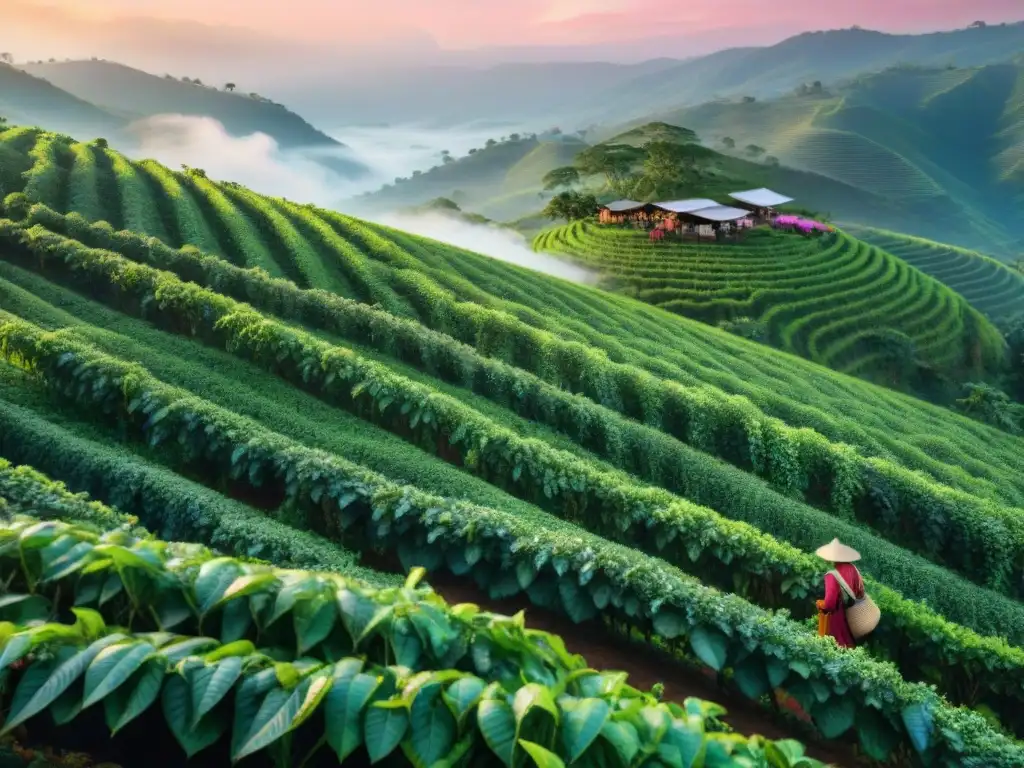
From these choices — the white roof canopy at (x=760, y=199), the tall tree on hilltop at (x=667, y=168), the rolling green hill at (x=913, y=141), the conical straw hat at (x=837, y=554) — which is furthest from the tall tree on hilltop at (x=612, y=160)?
the conical straw hat at (x=837, y=554)

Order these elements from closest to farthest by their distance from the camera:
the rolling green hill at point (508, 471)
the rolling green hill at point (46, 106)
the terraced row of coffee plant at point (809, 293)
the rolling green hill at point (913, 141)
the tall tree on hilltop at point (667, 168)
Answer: the rolling green hill at point (508, 471) → the terraced row of coffee plant at point (809, 293) → the tall tree on hilltop at point (667, 168) → the rolling green hill at point (46, 106) → the rolling green hill at point (913, 141)

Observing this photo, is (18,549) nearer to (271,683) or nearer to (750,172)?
(271,683)

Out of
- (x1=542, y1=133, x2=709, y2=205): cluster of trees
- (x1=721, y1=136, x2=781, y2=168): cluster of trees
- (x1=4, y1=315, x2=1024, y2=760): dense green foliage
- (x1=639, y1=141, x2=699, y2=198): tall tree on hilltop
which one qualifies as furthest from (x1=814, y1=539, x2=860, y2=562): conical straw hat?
(x1=721, y1=136, x2=781, y2=168): cluster of trees

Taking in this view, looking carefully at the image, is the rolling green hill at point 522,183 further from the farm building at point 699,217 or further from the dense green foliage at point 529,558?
the dense green foliage at point 529,558

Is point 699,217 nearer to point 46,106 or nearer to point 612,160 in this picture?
point 612,160

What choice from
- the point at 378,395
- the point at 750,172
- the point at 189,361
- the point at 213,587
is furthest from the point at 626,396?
the point at 750,172

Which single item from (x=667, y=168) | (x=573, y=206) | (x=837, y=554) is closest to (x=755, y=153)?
(x=667, y=168)
